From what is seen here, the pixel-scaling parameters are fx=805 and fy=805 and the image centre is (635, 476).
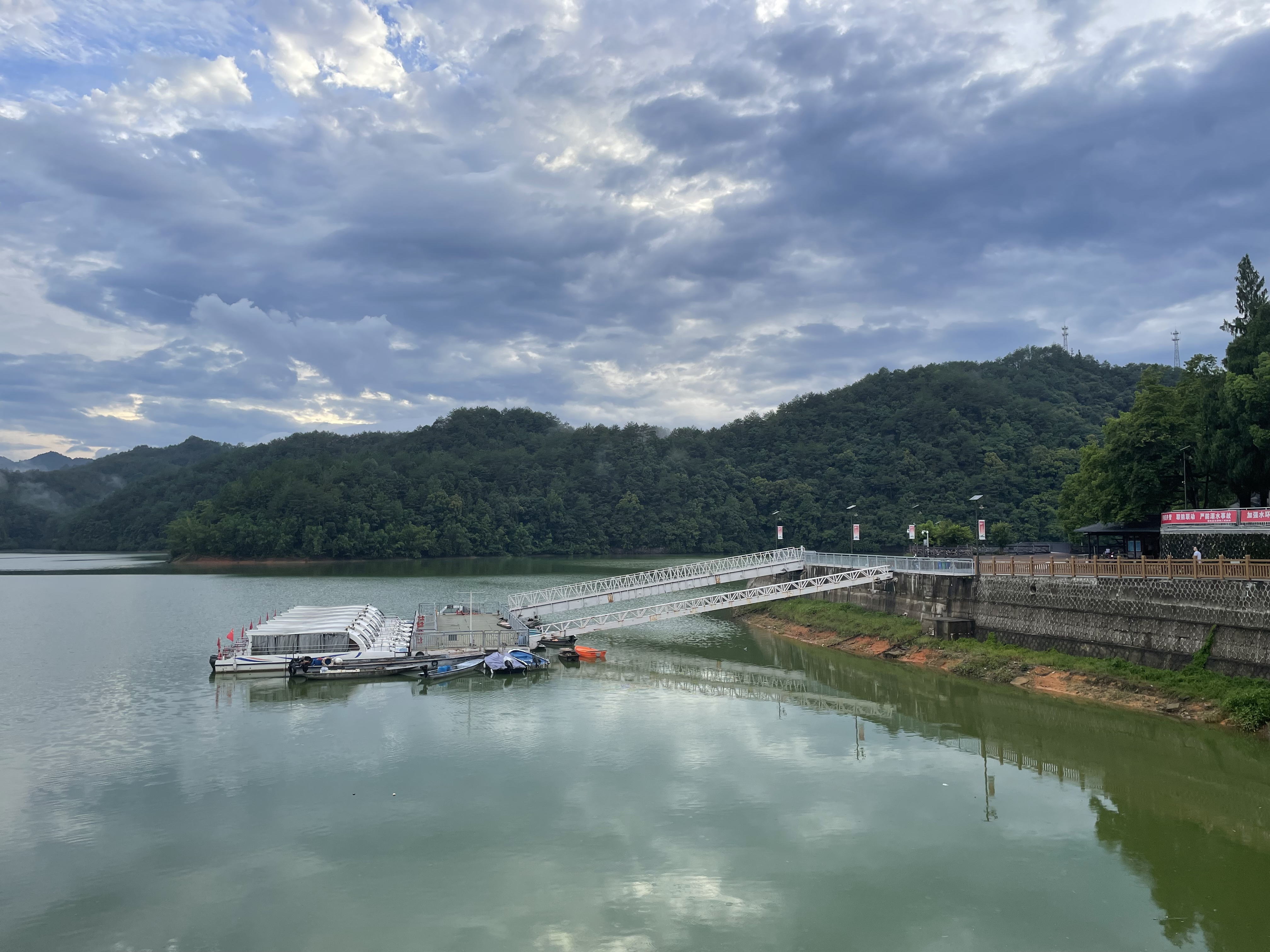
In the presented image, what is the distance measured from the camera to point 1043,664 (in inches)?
1316

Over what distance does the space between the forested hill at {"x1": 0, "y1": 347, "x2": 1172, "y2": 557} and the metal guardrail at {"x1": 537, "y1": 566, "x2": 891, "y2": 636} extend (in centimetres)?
6843

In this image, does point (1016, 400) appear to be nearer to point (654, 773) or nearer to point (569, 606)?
point (569, 606)

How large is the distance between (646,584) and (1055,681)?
2354cm

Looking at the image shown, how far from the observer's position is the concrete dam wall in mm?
26656

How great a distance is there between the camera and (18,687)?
36.0 m

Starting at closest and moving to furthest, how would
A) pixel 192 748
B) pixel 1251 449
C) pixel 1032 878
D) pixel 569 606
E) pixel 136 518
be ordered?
1. pixel 1032 878
2. pixel 192 748
3. pixel 1251 449
4. pixel 569 606
5. pixel 136 518

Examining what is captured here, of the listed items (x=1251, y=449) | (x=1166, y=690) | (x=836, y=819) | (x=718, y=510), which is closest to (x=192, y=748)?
(x=836, y=819)

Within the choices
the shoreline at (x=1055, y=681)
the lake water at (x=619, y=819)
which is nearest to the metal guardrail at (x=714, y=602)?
the shoreline at (x=1055, y=681)

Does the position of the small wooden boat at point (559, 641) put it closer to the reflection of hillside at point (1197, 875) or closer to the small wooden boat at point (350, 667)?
the small wooden boat at point (350, 667)

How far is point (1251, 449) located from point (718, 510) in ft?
377

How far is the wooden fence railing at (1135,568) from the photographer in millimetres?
27500

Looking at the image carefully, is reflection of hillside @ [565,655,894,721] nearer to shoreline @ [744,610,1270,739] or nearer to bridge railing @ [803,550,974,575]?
shoreline @ [744,610,1270,739]

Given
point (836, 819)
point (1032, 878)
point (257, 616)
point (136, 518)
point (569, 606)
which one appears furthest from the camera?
point (136, 518)

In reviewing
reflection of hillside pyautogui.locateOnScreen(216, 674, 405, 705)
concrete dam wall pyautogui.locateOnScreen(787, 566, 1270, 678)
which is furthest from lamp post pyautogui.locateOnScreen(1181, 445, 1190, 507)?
reflection of hillside pyautogui.locateOnScreen(216, 674, 405, 705)
